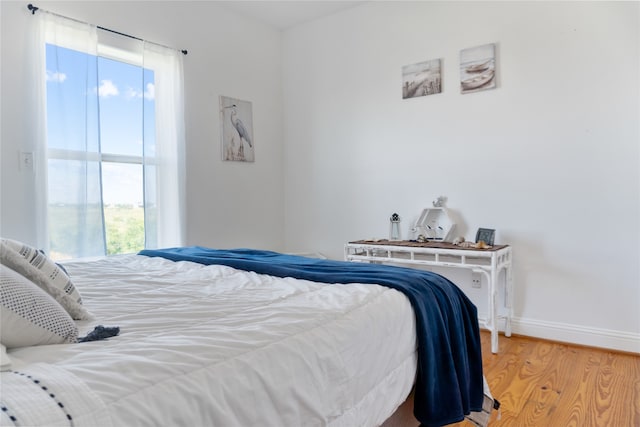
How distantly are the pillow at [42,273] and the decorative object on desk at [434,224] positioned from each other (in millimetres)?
2577

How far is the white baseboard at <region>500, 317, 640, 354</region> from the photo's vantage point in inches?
102

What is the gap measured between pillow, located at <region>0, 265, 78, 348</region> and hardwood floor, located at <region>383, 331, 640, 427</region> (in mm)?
976

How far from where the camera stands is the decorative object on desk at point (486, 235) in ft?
9.58

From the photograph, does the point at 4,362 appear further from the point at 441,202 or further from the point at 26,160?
the point at 441,202

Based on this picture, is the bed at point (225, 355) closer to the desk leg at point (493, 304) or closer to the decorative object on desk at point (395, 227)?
the desk leg at point (493, 304)

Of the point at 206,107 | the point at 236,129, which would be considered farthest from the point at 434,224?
the point at 206,107

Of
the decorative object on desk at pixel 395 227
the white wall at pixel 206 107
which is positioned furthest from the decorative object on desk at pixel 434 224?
the white wall at pixel 206 107

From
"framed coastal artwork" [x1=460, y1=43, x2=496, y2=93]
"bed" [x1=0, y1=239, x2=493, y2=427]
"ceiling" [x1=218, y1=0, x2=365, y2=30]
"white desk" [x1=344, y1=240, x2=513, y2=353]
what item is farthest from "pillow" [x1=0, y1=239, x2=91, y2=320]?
"ceiling" [x1=218, y1=0, x2=365, y2=30]

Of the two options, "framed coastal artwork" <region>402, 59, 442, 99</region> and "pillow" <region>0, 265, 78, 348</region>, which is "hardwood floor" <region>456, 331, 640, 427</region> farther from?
"framed coastal artwork" <region>402, 59, 442, 99</region>

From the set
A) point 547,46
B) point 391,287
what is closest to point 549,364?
point 391,287

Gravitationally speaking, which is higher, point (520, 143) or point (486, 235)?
point (520, 143)

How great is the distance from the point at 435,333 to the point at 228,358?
80 cm

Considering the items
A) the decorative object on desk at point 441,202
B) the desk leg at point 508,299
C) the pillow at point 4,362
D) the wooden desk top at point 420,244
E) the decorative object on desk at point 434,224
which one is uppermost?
the decorative object on desk at point 441,202

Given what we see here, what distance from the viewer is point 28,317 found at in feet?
2.75
